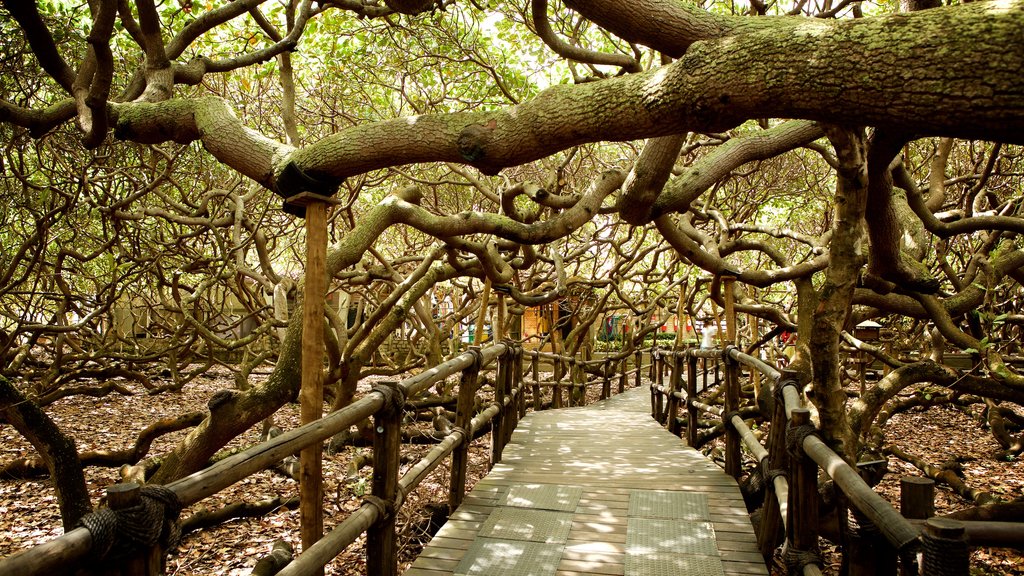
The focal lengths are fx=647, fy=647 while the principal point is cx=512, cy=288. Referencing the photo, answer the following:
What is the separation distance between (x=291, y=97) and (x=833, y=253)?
14.6 ft

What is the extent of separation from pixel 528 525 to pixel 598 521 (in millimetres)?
410

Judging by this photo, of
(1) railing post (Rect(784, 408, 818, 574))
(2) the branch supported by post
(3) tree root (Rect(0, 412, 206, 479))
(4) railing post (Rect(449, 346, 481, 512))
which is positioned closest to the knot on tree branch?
(1) railing post (Rect(784, 408, 818, 574))

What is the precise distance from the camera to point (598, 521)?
372cm

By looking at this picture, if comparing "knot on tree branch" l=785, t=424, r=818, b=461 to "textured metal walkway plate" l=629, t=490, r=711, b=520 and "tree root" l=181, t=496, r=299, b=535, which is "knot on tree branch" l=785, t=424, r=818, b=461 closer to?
"textured metal walkway plate" l=629, t=490, r=711, b=520

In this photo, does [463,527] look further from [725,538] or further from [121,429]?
[121,429]

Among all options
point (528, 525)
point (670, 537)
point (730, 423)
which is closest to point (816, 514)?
point (670, 537)

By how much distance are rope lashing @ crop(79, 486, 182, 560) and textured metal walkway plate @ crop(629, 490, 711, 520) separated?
2773mm

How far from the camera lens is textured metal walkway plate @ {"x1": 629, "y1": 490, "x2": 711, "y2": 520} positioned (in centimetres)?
379

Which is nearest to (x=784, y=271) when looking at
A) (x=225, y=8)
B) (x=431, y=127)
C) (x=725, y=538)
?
(x=725, y=538)

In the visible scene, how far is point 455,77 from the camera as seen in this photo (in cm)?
829

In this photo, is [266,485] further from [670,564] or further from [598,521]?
[670,564]

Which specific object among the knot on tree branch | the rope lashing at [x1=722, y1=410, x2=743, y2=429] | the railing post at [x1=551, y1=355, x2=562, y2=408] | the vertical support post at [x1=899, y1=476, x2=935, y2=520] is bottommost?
the railing post at [x1=551, y1=355, x2=562, y2=408]

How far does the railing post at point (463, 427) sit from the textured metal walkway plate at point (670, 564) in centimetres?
132

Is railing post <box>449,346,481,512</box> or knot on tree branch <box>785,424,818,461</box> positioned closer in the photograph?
knot on tree branch <box>785,424,818,461</box>
